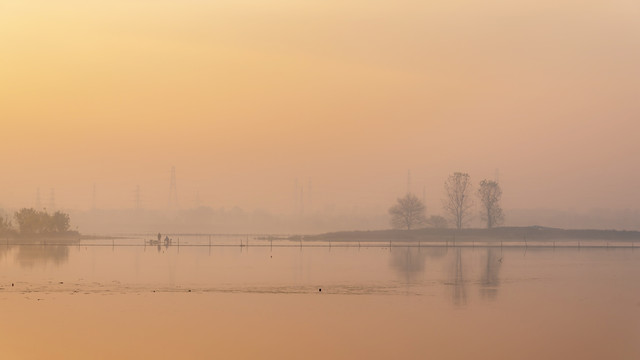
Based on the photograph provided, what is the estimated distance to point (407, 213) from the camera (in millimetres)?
176000

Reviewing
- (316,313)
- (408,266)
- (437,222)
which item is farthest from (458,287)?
(437,222)

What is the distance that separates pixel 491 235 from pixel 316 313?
133004 mm

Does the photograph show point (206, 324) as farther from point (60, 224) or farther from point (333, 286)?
point (60, 224)

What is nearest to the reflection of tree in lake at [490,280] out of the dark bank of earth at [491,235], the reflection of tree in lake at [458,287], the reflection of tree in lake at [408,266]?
the reflection of tree in lake at [458,287]

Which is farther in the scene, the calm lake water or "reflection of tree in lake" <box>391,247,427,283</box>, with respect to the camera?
"reflection of tree in lake" <box>391,247,427,283</box>

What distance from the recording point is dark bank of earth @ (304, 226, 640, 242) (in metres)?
172

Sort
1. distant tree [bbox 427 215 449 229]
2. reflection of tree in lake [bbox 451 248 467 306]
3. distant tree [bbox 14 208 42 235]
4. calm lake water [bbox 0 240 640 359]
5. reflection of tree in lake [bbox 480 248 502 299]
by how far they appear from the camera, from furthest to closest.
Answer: distant tree [bbox 427 215 449 229]
distant tree [bbox 14 208 42 235]
reflection of tree in lake [bbox 480 248 502 299]
reflection of tree in lake [bbox 451 248 467 306]
calm lake water [bbox 0 240 640 359]

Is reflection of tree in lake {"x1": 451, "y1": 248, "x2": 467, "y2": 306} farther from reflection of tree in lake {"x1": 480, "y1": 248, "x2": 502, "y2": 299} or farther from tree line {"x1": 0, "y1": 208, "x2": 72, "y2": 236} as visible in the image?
tree line {"x1": 0, "y1": 208, "x2": 72, "y2": 236}

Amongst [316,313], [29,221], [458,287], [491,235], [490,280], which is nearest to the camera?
[316,313]

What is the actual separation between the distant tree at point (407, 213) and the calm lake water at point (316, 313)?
98.8 m

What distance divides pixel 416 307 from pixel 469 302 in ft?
14.2

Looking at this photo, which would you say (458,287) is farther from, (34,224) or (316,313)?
(34,224)

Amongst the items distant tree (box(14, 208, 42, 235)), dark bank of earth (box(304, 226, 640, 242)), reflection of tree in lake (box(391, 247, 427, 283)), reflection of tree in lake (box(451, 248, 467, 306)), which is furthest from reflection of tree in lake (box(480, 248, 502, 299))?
distant tree (box(14, 208, 42, 235))

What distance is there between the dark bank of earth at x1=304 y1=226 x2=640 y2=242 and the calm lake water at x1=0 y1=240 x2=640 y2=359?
95.4 metres
